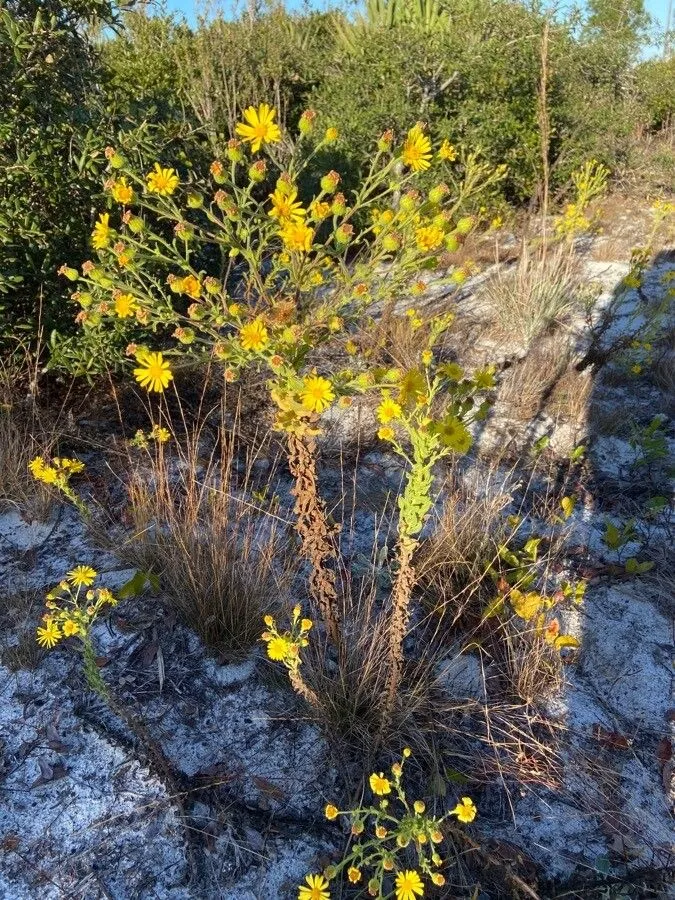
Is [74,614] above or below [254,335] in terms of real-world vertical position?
below

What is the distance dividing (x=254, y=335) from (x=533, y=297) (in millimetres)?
2790

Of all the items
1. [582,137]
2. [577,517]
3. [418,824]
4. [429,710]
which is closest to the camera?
[418,824]

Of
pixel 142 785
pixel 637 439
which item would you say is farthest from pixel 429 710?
pixel 637 439

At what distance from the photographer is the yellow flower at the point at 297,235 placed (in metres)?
1.19

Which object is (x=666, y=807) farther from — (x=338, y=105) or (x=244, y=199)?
(x=338, y=105)

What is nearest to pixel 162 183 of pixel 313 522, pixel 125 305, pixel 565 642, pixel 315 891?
pixel 125 305

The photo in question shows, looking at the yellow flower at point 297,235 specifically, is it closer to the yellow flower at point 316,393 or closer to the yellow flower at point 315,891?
the yellow flower at point 316,393

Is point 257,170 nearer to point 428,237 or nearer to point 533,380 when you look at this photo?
point 428,237

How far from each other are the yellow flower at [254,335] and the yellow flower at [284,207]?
0.71 feet

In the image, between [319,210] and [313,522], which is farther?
[313,522]

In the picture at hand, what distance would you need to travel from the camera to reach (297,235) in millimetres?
1196

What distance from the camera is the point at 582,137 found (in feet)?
18.6

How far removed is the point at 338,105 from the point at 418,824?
5.32 metres

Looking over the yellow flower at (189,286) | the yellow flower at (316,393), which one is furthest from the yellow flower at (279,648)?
the yellow flower at (189,286)
